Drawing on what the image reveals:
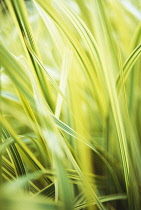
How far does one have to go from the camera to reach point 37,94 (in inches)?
12.6

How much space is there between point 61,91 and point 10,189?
0.16 m

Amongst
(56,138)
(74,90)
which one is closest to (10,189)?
(56,138)

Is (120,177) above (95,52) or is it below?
below

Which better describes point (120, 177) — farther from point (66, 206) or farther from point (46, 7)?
point (46, 7)

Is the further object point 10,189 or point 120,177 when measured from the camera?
point 120,177

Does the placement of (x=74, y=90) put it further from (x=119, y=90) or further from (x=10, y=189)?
(x=10, y=189)

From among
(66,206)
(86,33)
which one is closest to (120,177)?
(66,206)

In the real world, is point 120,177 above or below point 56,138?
below

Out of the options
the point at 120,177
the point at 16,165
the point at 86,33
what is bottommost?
the point at 120,177

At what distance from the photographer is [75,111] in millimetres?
374

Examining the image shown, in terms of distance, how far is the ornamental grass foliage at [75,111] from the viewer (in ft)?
1.05

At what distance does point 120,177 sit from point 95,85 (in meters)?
0.17

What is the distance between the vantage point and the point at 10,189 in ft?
0.87

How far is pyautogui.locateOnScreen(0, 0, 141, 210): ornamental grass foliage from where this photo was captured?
1.05ft
